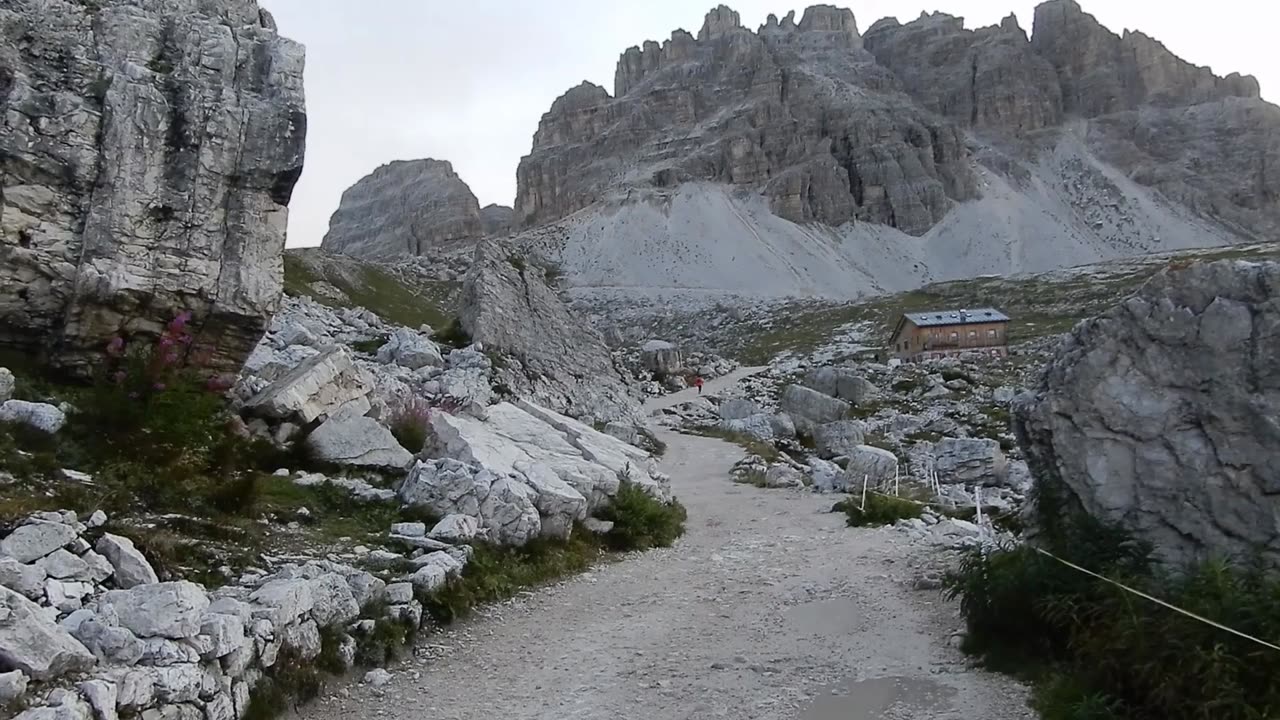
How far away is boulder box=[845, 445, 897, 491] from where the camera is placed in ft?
69.9

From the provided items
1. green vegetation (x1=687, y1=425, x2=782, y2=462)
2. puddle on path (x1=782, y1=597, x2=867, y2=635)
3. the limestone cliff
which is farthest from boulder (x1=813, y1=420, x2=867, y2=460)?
the limestone cliff

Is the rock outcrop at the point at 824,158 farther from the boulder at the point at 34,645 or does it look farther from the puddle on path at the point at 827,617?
the boulder at the point at 34,645

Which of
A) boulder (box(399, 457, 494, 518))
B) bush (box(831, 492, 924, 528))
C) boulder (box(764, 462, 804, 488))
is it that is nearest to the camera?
boulder (box(399, 457, 494, 518))

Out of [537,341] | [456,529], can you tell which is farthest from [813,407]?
[456,529]

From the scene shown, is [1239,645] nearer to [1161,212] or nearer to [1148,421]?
[1148,421]

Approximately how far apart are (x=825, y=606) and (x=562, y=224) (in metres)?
175

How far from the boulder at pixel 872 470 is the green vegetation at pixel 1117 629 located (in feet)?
40.8

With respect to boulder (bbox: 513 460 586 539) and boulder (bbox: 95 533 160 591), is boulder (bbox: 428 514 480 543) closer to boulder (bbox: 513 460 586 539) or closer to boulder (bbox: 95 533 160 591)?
boulder (bbox: 513 460 586 539)

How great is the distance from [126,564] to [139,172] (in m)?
7.10

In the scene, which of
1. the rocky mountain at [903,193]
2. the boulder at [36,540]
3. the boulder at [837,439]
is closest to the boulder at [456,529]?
the boulder at [36,540]

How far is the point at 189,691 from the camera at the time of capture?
5980 mm

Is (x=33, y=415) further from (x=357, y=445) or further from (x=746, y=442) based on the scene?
(x=746, y=442)

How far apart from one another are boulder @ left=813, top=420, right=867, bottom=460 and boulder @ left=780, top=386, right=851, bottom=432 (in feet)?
17.0

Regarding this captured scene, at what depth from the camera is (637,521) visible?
1459cm
